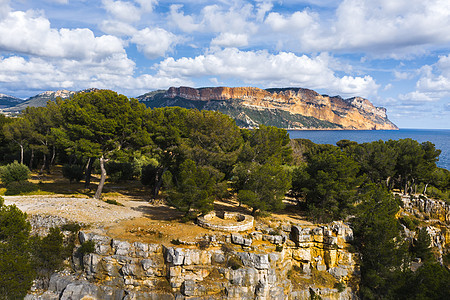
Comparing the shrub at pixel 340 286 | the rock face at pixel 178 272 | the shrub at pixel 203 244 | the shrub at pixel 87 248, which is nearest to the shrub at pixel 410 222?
the shrub at pixel 340 286

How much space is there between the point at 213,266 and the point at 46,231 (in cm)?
1436

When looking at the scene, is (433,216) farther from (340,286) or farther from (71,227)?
(71,227)

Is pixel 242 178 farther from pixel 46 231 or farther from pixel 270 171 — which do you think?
pixel 46 231

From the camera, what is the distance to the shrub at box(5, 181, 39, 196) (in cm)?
2822

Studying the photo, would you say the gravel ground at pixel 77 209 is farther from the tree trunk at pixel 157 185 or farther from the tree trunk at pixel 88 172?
the tree trunk at pixel 88 172

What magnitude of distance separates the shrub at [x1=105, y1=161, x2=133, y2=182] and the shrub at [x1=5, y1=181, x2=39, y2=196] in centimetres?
1137

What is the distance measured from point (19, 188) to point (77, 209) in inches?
486

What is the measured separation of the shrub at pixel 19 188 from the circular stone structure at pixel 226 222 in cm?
2327

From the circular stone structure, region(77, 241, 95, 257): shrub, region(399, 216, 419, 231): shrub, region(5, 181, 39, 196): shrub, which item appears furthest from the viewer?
region(399, 216, 419, 231): shrub

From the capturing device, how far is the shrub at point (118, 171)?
39984 mm

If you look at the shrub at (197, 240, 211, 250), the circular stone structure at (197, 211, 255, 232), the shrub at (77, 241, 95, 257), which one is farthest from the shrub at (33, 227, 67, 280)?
the circular stone structure at (197, 211, 255, 232)

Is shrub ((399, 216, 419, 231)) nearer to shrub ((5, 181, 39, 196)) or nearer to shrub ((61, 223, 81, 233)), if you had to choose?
shrub ((61, 223, 81, 233))

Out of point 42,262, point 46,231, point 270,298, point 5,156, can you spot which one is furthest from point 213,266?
point 5,156

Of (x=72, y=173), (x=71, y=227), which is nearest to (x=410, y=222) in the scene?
(x=71, y=227)
